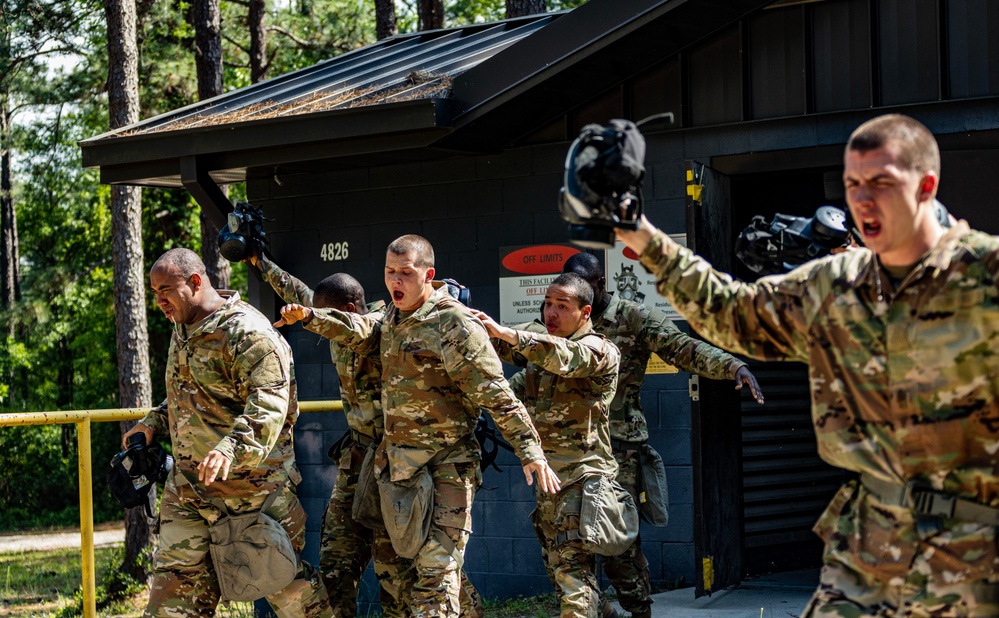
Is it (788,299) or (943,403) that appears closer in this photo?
(943,403)

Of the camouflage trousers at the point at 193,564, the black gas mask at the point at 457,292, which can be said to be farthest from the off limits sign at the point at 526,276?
the camouflage trousers at the point at 193,564

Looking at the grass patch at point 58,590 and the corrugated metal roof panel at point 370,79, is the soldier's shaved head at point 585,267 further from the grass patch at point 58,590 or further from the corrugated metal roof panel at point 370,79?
the grass patch at point 58,590

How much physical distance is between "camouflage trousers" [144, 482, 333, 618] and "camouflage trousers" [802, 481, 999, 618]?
3156mm

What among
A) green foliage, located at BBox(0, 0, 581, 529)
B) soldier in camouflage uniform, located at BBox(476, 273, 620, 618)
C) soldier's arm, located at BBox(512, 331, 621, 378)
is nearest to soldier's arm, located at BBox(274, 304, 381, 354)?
soldier in camouflage uniform, located at BBox(476, 273, 620, 618)

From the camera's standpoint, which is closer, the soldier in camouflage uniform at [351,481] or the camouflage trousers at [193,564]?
the camouflage trousers at [193,564]

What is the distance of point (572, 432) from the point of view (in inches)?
251

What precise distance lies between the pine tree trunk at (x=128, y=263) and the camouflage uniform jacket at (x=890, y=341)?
1021cm

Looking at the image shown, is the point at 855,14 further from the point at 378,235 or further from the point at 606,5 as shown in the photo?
the point at 378,235

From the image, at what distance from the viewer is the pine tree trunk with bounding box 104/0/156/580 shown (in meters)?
13.1

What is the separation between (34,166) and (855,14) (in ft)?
79.8

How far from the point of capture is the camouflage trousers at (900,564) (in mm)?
3127

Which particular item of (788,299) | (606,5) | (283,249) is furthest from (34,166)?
(788,299)

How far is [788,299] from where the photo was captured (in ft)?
11.7

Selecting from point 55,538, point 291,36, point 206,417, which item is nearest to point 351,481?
point 206,417
